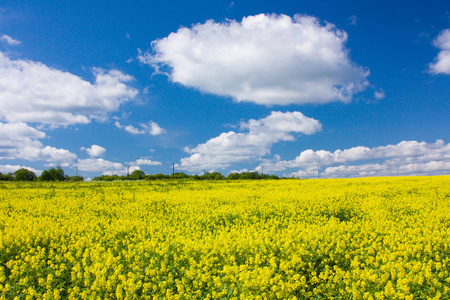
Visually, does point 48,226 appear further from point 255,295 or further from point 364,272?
point 364,272

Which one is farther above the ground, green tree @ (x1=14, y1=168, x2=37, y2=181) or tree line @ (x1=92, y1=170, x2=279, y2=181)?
green tree @ (x1=14, y1=168, x2=37, y2=181)

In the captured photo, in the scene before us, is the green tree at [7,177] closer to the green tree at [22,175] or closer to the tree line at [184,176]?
the green tree at [22,175]

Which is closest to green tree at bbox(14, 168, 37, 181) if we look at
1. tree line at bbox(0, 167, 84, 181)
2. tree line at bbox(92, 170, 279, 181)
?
tree line at bbox(0, 167, 84, 181)

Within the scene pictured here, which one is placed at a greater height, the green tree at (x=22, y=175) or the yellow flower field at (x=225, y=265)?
the green tree at (x=22, y=175)

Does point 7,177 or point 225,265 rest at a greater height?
point 7,177

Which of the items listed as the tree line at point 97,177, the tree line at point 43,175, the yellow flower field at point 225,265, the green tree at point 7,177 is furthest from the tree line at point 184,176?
the yellow flower field at point 225,265

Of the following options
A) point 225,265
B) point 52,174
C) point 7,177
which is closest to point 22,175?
point 7,177

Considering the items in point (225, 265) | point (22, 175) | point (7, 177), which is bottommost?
point (225, 265)

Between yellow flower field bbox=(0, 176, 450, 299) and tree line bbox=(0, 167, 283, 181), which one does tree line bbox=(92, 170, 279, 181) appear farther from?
yellow flower field bbox=(0, 176, 450, 299)

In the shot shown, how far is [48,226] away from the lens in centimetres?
832

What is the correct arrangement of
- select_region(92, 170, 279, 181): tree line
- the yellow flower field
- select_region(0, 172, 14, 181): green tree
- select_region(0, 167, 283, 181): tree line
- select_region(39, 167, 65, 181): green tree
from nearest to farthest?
the yellow flower field
select_region(92, 170, 279, 181): tree line
select_region(0, 167, 283, 181): tree line
select_region(0, 172, 14, 181): green tree
select_region(39, 167, 65, 181): green tree

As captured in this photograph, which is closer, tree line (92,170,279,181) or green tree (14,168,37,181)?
tree line (92,170,279,181)

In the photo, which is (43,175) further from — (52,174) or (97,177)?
(97,177)

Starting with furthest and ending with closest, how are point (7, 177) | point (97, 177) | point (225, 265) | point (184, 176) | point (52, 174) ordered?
1. point (52, 174)
2. point (7, 177)
3. point (97, 177)
4. point (184, 176)
5. point (225, 265)
